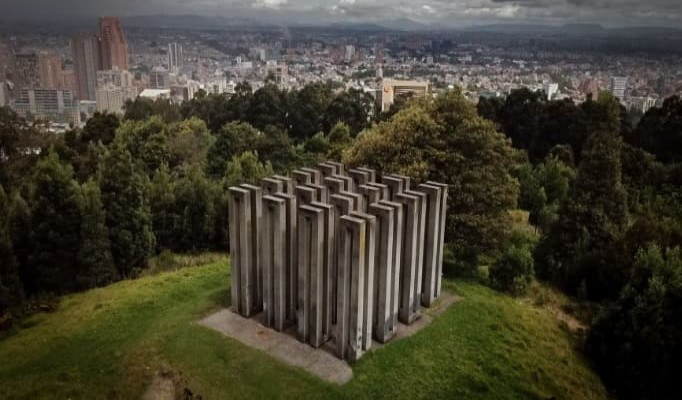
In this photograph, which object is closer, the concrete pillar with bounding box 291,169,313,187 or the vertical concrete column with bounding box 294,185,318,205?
the vertical concrete column with bounding box 294,185,318,205

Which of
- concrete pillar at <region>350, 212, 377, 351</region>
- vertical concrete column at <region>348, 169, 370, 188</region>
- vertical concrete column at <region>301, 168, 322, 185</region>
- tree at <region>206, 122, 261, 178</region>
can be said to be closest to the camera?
concrete pillar at <region>350, 212, 377, 351</region>

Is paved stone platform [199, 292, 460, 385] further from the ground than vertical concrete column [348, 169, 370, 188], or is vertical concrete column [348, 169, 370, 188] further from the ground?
vertical concrete column [348, 169, 370, 188]

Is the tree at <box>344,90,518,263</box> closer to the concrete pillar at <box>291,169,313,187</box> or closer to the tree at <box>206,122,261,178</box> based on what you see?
the concrete pillar at <box>291,169,313,187</box>

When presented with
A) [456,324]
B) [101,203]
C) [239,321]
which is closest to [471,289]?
[456,324]

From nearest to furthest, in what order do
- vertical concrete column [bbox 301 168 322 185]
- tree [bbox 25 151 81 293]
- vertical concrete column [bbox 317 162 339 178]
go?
vertical concrete column [bbox 301 168 322 185] < vertical concrete column [bbox 317 162 339 178] < tree [bbox 25 151 81 293]

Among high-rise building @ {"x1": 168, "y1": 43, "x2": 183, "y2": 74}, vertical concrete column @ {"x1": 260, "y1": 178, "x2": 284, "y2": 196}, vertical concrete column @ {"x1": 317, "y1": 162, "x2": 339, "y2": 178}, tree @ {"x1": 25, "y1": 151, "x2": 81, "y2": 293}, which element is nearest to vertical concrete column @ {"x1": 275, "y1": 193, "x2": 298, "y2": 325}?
vertical concrete column @ {"x1": 260, "y1": 178, "x2": 284, "y2": 196}

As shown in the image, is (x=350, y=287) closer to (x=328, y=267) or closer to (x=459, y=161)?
(x=328, y=267)

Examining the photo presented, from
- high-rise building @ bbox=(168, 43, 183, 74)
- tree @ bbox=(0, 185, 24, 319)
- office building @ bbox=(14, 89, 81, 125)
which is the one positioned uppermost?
high-rise building @ bbox=(168, 43, 183, 74)

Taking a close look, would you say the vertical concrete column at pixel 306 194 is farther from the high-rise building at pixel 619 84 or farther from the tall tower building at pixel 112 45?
the high-rise building at pixel 619 84
